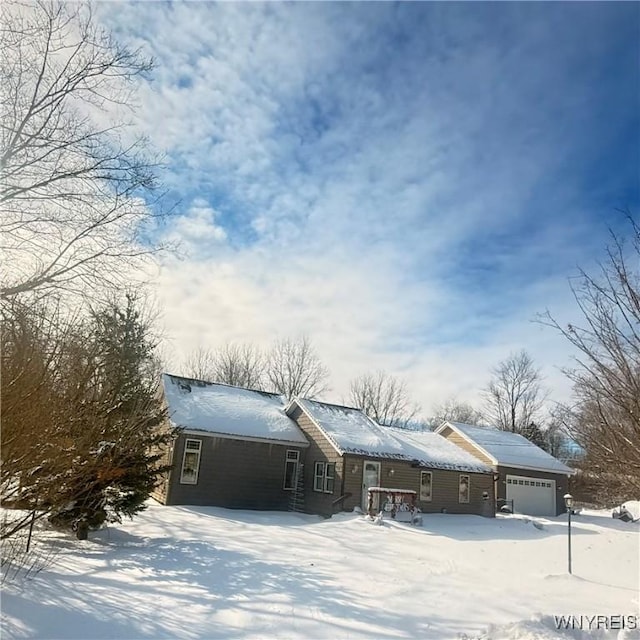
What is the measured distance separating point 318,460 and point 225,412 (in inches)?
162

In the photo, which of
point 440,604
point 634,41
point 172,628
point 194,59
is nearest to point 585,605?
point 440,604

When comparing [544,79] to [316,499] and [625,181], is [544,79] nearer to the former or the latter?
[625,181]

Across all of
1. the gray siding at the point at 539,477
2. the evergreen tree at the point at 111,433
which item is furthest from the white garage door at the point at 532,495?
the evergreen tree at the point at 111,433

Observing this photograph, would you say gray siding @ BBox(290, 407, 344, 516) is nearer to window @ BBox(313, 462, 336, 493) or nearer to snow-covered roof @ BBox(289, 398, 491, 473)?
window @ BBox(313, 462, 336, 493)

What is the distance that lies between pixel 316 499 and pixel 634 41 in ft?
57.2

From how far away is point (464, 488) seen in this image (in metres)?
23.0

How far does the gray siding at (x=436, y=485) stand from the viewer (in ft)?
62.7

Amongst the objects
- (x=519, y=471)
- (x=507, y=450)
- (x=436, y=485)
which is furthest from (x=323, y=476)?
(x=507, y=450)

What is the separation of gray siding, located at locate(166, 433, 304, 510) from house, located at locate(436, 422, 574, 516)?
11.4 meters

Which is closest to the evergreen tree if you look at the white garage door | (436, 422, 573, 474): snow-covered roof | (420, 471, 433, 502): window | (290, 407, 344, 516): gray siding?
(290, 407, 344, 516): gray siding

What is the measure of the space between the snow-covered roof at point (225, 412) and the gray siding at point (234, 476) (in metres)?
0.39

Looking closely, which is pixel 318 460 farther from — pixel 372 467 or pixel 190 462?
pixel 190 462

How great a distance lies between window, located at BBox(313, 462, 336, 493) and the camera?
64.1 ft

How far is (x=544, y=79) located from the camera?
7645mm
